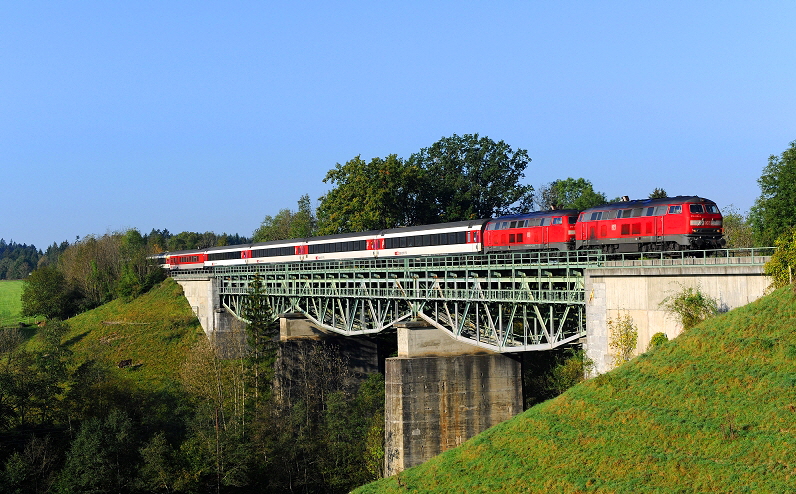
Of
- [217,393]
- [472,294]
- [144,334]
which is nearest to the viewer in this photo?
[472,294]

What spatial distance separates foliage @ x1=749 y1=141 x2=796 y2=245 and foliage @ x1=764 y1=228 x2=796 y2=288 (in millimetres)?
34409

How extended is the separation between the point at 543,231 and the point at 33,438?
34068 mm

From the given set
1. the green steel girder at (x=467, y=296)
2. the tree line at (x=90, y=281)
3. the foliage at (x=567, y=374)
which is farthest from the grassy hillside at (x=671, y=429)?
the tree line at (x=90, y=281)

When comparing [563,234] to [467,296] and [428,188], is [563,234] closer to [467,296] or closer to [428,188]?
[467,296]

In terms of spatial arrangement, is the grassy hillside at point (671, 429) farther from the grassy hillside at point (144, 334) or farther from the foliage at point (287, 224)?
the foliage at point (287, 224)

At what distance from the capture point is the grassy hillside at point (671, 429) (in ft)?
72.0

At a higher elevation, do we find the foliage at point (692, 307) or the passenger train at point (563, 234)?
the passenger train at point (563, 234)

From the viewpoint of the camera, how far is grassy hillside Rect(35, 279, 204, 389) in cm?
7569

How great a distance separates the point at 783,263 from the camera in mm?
27781

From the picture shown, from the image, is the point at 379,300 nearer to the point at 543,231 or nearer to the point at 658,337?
the point at 543,231

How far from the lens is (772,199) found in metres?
62.4

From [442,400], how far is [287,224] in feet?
384

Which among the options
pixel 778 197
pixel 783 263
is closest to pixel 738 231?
pixel 778 197

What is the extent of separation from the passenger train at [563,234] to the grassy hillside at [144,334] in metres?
17.6
